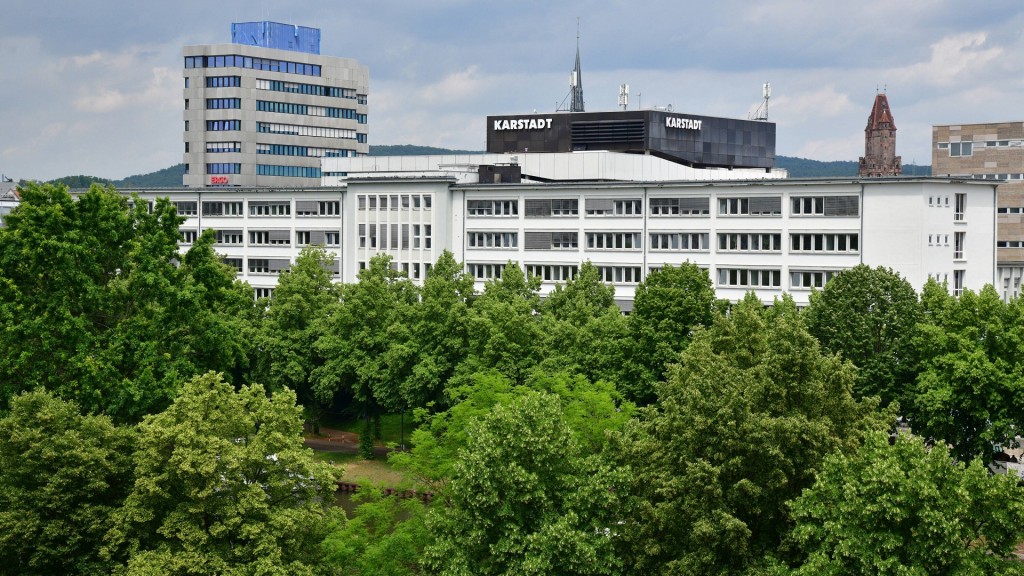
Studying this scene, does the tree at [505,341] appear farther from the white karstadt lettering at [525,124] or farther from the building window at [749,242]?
the white karstadt lettering at [525,124]

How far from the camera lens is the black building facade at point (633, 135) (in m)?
144

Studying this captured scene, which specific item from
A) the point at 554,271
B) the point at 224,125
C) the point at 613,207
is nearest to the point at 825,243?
the point at 613,207

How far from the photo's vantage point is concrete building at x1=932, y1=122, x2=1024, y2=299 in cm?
15962

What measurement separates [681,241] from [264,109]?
8795 centimetres

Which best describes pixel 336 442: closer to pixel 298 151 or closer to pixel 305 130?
pixel 298 151

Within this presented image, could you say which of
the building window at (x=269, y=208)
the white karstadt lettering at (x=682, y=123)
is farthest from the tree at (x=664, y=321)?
the white karstadt lettering at (x=682, y=123)

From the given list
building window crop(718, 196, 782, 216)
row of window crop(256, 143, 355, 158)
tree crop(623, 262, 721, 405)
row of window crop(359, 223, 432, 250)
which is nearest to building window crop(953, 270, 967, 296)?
building window crop(718, 196, 782, 216)

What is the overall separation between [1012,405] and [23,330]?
5179cm

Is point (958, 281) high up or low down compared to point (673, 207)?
down

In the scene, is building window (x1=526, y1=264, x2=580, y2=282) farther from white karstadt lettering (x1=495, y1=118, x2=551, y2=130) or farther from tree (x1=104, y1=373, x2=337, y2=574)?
tree (x1=104, y1=373, x2=337, y2=574)

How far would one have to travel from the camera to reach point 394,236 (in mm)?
128000

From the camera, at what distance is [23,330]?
62875mm

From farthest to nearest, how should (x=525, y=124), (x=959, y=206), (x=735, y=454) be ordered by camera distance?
(x=525, y=124) < (x=959, y=206) < (x=735, y=454)

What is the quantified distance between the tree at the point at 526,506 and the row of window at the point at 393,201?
76935mm
